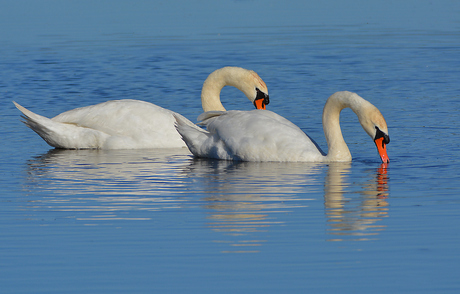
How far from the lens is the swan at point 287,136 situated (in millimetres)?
11336

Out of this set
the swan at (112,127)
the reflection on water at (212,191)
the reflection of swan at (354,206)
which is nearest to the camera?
the reflection of swan at (354,206)

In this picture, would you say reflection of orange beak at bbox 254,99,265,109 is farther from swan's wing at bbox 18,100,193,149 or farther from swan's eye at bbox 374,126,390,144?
swan's eye at bbox 374,126,390,144

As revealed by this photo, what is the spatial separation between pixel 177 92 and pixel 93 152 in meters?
5.17

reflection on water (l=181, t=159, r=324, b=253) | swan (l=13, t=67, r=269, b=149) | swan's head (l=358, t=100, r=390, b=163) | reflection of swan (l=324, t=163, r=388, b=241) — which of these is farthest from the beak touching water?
reflection of swan (l=324, t=163, r=388, b=241)

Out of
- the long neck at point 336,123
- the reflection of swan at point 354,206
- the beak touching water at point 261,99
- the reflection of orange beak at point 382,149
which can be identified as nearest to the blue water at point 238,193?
the reflection of swan at point 354,206

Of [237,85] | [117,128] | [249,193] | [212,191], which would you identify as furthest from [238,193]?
[237,85]

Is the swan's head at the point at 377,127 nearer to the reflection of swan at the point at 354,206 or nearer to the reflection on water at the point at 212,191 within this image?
the reflection on water at the point at 212,191

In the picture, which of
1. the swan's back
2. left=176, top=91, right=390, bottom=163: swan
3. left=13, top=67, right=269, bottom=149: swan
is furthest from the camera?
left=13, top=67, right=269, bottom=149: swan

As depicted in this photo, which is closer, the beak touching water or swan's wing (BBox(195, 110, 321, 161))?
swan's wing (BBox(195, 110, 321, 161))

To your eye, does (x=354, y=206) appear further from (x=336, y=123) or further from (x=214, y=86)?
(x=214, y=86)

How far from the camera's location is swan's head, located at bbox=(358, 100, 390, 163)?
442 inches

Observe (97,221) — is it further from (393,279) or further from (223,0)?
(223,0)

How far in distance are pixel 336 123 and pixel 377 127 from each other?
0.73 meters

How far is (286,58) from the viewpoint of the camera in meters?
22.1
